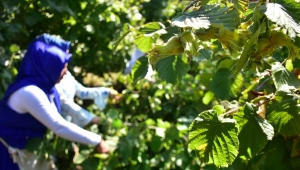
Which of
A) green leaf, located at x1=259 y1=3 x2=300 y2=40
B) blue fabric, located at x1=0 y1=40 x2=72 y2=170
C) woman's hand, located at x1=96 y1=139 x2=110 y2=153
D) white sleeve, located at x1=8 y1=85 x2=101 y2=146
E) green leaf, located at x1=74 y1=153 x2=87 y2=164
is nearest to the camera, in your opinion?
green leaf, located at x1=259 y1=3 x2=300 y2=40

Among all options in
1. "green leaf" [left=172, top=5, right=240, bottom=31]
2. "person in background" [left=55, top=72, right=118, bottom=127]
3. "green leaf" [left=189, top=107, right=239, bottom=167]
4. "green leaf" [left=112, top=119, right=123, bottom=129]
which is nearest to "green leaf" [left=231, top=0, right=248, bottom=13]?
A: "green leaf" [left=172, top=5, right=240, bottom=31]

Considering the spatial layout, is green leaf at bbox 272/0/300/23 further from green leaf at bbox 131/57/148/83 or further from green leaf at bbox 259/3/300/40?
green leaf at bbox 131/57/148/83

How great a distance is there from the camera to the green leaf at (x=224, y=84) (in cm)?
152

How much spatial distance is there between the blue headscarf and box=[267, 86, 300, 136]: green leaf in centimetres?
166

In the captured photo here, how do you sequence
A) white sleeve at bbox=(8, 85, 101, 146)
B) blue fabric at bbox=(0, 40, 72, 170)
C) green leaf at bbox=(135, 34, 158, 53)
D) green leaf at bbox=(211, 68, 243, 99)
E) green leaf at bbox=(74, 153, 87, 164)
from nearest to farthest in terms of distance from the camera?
green leaf at bbox=(135, 34, 158, 53) → green leaf at bbox=(211, 68, 243, 99) → white sleeve at bbox=(8, 85, 101, 146) → blue fabric at bbox=(0, 40, 72, 170) → green leaf at bbox=(74, 153, 87, 164)

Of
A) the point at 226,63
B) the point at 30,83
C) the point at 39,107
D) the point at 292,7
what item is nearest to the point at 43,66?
the point at 30,83

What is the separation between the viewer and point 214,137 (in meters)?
1.01

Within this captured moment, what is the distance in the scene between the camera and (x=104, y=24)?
11.4ft

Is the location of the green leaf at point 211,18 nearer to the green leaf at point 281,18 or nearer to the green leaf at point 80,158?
the green leaf at point 281,18

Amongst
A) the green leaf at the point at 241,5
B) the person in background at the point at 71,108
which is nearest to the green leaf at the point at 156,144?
the person in background at the point at 71,108

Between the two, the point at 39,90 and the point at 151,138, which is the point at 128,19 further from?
the point at 39,90

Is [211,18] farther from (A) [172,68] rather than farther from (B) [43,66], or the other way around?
(B) [43,66]

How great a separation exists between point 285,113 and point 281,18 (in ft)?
1.52

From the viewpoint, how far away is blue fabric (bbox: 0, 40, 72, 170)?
2520 millimetres
